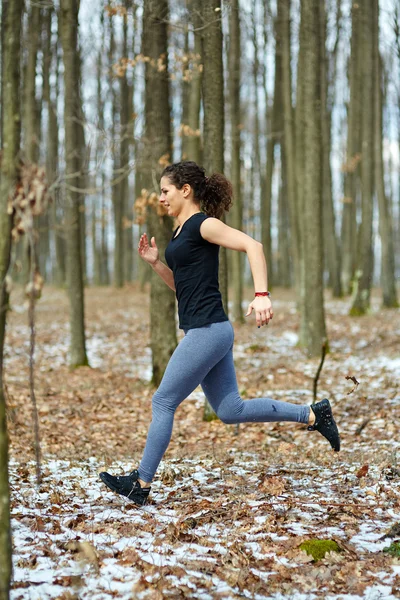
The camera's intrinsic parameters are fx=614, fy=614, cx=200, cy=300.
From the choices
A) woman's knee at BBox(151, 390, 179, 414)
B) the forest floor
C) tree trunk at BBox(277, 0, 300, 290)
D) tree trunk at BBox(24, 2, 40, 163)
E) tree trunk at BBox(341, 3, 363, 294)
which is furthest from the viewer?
tree trunk at BBox(341, 3, 363, 294)

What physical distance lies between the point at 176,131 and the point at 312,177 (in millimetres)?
2720

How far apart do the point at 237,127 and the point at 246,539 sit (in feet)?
47.8

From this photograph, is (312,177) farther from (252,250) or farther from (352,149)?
(352,149)

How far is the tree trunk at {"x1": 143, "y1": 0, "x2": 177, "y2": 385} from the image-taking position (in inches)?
359

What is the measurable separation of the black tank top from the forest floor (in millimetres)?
1345

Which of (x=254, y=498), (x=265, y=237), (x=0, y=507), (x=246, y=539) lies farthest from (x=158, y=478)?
(x=265, y=237)

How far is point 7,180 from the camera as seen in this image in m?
3.17

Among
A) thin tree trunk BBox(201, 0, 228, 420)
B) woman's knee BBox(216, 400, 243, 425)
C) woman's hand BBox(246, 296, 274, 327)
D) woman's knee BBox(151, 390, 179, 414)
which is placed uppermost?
thin tree trunk BBox(201, 0, 228, 420)

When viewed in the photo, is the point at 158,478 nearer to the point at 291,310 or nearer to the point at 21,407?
the point at 21,407

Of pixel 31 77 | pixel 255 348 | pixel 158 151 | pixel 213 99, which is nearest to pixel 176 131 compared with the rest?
pixel 158 151

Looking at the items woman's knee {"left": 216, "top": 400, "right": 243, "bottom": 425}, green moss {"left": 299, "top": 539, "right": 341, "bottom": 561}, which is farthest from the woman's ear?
green moss {"left": 299, "top": 539, "right": 341, "bottom": 561}

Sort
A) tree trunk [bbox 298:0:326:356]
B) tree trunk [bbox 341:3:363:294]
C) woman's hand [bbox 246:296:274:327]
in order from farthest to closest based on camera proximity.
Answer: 1. tree trunk [bbox 341:3:363:294]
2. tree trunk [bbox 298:0:326:356]
3. woman's hand [bbox 246:296:274:327]

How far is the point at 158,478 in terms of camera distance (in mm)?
5133

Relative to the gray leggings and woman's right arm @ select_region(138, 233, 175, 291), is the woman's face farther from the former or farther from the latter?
the gray leggings
